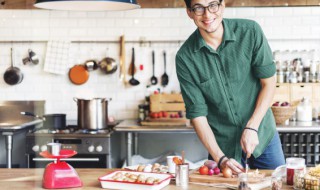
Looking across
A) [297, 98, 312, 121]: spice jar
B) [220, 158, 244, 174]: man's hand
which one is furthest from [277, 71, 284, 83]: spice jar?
[220, 158, 244, 174]: man's hand

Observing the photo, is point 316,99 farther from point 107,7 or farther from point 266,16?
point 107,7

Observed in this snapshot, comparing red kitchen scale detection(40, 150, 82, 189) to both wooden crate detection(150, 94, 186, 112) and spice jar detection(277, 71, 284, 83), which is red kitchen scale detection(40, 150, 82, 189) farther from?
spice jar detection(277, 71, 284, 83)

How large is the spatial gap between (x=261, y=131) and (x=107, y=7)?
1282 mm

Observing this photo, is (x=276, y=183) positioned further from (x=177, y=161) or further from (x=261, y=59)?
(x=261, y=59)

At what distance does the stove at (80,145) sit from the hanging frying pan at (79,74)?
3.16 feet

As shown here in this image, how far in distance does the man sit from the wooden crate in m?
2.62

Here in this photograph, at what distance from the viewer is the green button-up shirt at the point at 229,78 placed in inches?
Answer: 143

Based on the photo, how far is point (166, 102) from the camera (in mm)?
6496

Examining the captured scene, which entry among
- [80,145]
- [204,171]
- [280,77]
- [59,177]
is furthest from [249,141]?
[280,77]

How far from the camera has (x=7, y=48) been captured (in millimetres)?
6914

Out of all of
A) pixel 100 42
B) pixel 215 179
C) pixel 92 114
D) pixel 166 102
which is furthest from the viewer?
→ pixel 100 42

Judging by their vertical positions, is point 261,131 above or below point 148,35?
below

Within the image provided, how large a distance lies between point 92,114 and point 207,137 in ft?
9.06

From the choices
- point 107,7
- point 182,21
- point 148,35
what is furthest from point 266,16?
point 107,7
